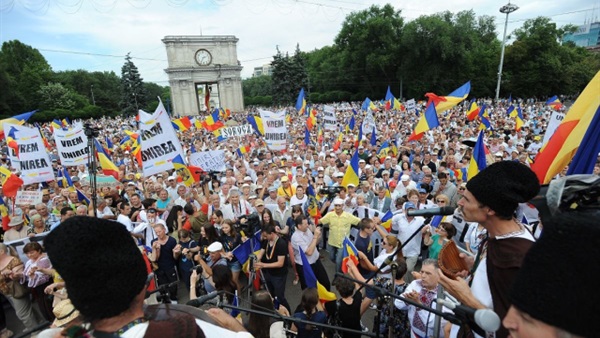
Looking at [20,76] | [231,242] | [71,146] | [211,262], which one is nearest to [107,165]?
[71,146]

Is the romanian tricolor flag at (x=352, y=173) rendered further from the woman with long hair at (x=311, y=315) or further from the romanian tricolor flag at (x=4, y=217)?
the romanian tricolor flag at (x=4, y=217)

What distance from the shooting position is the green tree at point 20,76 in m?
48.7

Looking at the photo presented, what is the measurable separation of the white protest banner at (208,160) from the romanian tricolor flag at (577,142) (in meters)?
8.08

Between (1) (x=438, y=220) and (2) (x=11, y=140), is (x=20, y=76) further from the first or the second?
(1) (x=438, y=220)

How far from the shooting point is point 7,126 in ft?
34.3

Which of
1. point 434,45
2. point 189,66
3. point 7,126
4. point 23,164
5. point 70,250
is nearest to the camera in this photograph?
point 70,250

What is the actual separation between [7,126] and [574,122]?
14434mm

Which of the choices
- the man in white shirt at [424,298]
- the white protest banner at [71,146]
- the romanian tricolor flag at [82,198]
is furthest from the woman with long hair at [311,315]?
the white protest banner at [71,146]

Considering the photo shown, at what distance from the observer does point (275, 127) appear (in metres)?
12.2

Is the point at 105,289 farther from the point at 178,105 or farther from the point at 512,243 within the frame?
the point at 178,105

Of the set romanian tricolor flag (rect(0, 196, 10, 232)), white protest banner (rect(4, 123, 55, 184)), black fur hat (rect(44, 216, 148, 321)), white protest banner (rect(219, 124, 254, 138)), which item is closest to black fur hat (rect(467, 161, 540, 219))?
black fur hat (rect(44, 216, 148, 321))

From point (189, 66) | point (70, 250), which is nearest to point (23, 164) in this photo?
point (70, 250)

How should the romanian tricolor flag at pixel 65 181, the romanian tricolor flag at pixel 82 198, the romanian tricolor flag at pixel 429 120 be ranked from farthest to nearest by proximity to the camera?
the romanian tricolor flag at pixel 429 120 < the romanian tricolor flag at pixel 65 181 < the romanian tricolor flag at pixel 82 198

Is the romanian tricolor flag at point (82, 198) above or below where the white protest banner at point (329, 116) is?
below
